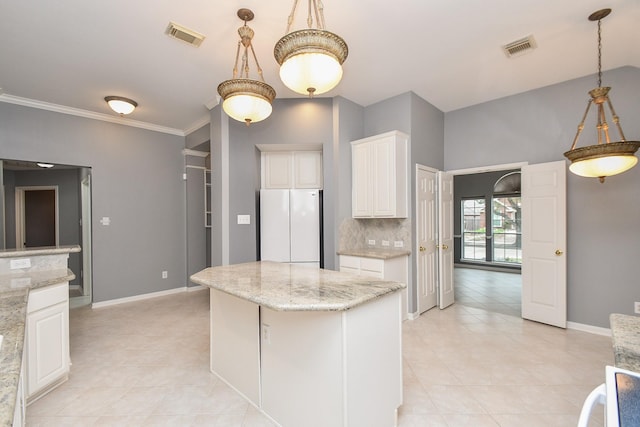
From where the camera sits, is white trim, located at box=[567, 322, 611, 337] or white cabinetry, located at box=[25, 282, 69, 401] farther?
white trim, located at box=[567, 322, 611, 337]

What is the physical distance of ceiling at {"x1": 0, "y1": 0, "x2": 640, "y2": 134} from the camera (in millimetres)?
2293

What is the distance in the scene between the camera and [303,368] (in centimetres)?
168

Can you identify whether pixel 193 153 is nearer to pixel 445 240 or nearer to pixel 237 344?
pixel 237 344

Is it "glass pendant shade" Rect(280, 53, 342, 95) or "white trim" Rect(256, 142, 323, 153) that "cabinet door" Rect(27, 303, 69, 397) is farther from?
"white trim" Rect(256, 142, 323, 153)

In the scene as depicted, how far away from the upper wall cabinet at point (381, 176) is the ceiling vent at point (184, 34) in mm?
2243

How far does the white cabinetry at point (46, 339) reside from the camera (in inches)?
80.8

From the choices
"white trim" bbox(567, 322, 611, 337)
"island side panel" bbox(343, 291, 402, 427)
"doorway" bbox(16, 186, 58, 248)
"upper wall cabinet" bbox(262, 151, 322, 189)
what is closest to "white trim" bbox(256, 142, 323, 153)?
"upper wall cabinet" bbox(262, 151, 322, 189)

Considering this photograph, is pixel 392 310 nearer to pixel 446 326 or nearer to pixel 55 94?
pixel 446 326

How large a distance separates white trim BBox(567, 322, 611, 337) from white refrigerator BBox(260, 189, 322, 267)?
3.22m

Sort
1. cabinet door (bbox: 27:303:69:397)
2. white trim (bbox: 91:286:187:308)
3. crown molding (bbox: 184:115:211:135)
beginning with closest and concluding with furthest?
cabinet door (bbox: 27:303:69:397)
white trim (bbox: 91:286:187:308)
crown molding (bbox: 184:115:211:135)

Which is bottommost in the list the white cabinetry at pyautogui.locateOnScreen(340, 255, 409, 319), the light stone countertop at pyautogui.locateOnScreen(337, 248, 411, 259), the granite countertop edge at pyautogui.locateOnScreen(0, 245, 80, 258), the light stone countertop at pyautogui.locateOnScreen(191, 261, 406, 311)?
the white cabinetry at pyautogui.locateOnScreen(340, 255, 409, 319)

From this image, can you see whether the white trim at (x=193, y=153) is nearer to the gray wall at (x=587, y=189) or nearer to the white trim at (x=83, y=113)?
the white trim at (x=83, y=113)

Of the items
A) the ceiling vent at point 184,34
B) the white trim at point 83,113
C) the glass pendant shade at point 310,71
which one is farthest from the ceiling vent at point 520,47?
the white trim at point 83,113

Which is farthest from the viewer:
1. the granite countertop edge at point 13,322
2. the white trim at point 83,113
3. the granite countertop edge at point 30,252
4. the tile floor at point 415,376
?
the white trim at point 83,113
